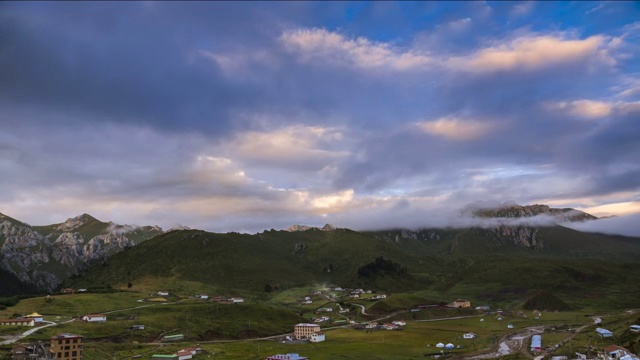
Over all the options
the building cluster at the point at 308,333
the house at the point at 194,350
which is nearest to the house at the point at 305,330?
the building cluster at the point at 308,333

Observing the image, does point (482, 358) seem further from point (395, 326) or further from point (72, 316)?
point (72, 316)

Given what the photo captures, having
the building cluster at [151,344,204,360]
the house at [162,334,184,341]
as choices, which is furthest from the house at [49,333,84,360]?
the house at [162,334,184,341]

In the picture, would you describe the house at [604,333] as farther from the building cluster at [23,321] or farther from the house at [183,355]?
the building cluster at [23,321]

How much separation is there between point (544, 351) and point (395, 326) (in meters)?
73.3

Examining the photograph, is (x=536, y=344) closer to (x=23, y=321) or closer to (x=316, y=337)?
(x=316, y=337)

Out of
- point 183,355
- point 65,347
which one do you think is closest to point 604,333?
point 183,355

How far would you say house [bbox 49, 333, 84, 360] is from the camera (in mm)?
116438

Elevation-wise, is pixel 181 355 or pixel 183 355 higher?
pixel 181 355

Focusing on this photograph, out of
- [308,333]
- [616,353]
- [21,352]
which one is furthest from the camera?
[308,333]

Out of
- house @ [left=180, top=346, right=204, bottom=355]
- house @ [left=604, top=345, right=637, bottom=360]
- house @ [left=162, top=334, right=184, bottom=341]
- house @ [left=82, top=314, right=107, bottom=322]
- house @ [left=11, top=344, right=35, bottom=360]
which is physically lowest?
house @ [left=162, top=334, right=184, bottom=341]

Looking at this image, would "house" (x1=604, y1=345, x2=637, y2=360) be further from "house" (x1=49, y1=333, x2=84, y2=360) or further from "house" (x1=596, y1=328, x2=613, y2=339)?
"house" (x1=49, y1=333, x2=84, y2=360)

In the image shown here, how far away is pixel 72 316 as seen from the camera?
183 m

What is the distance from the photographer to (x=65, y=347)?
386ft

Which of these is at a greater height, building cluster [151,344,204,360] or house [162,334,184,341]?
building cluster [151,344,204,360]
